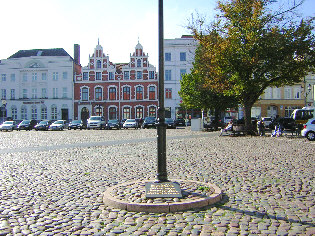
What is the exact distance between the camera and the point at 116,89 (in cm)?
6669

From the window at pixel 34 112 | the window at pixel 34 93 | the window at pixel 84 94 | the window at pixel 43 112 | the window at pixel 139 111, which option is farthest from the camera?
the window at pixel 34 93

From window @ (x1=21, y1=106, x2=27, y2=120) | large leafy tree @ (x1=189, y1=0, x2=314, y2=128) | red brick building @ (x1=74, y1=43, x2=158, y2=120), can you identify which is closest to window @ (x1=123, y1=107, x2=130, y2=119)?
red brick building @ (x1=74, y1=43, x2=158, y2=120)

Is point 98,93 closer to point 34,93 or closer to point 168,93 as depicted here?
point 34,93

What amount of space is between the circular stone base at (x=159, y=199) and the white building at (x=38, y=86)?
63.0 m

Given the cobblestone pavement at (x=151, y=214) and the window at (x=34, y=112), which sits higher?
the window at (x=34, y=112)

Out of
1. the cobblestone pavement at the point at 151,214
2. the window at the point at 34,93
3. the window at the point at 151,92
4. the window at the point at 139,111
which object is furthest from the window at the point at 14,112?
the cobblestone pavement at the point at 151,214

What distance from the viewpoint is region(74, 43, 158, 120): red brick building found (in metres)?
66.1

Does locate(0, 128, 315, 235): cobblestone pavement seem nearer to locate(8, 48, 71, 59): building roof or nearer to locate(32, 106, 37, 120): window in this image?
locate(32, 106, 37, 120): window

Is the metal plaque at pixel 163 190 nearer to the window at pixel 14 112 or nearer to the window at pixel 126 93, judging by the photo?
the window at pixel 126 93

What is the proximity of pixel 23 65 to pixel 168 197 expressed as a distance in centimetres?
7008

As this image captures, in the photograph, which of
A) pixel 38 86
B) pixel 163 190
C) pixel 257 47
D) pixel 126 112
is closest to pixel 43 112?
pixel 38 86

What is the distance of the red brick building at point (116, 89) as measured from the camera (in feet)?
217

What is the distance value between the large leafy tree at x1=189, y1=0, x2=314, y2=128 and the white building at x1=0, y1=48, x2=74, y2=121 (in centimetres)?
4634

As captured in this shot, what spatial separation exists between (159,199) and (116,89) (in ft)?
203
